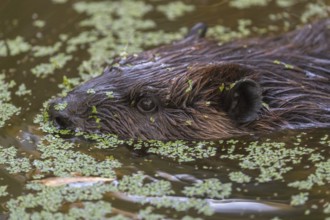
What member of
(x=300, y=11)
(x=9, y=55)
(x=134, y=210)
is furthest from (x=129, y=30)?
(x=134, y=210)

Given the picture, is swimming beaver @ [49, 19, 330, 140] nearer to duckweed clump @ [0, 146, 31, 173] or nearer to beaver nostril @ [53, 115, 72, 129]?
beaver nostril @ [53, 115, 72, 129]

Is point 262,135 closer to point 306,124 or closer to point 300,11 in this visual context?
point 306,124

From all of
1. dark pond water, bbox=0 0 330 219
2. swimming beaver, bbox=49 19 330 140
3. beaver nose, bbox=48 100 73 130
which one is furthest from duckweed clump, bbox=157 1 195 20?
beaver nose, bbox=48 100 73 130

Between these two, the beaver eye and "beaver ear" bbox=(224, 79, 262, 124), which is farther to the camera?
the beaver eye

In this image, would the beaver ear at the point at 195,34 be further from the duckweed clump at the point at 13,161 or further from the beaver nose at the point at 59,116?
the duckweed clump at the point at 13,161

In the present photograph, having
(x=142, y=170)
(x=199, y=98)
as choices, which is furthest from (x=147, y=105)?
(x=142, y=170)

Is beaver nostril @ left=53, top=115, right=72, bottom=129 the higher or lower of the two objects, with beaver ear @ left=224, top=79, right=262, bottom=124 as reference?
lower
